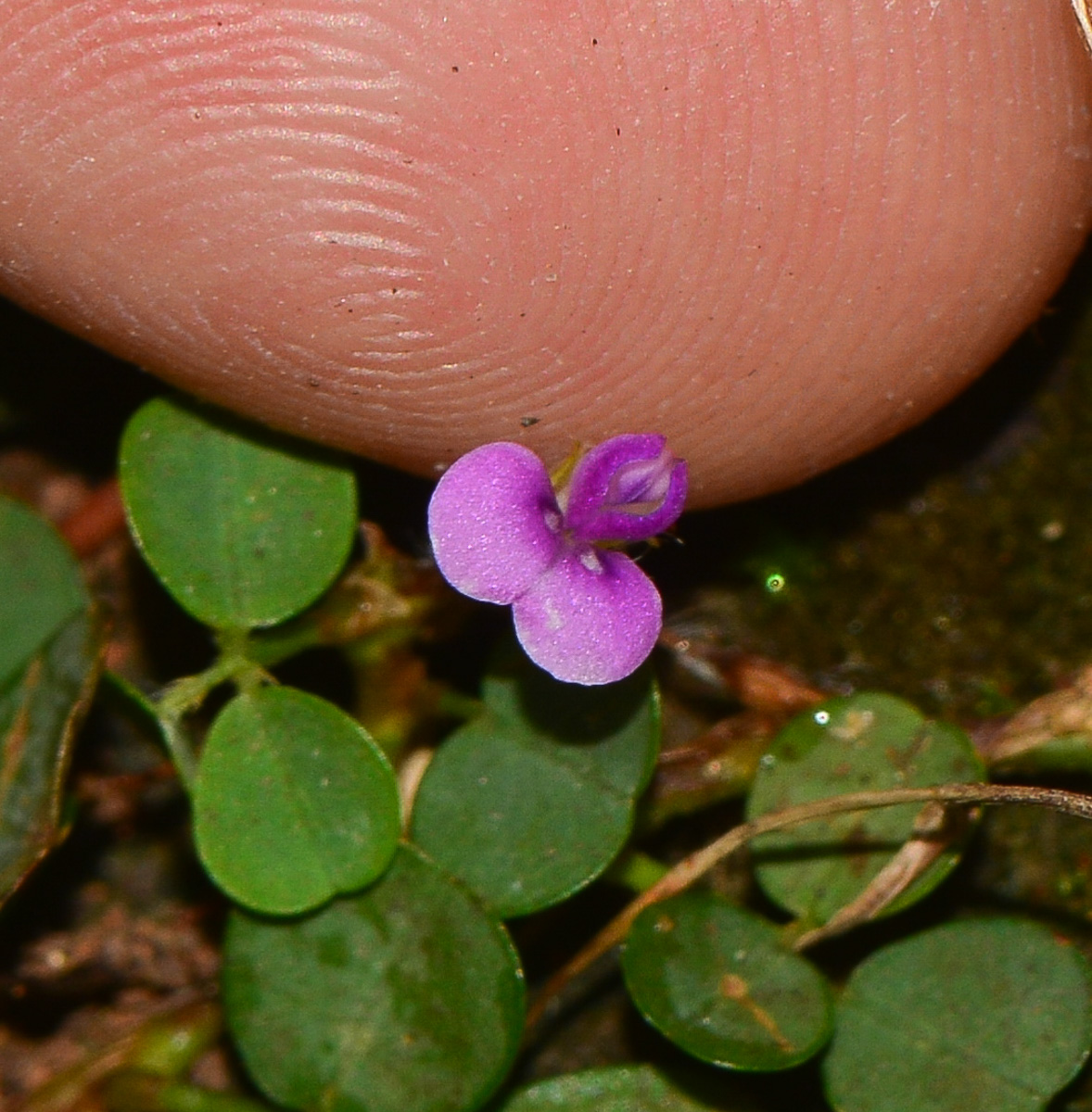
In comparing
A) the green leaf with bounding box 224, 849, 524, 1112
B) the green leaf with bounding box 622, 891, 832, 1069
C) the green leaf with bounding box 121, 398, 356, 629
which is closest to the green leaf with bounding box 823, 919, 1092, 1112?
the green leaf with bounding box 622, 891, 832, 1069

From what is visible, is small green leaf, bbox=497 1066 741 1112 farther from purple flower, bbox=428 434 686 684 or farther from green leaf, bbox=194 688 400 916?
purple flower, bbox=428 434 686 684

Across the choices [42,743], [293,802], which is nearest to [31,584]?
[42,743]

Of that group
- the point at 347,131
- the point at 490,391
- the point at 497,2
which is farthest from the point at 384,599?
the point at 497,2

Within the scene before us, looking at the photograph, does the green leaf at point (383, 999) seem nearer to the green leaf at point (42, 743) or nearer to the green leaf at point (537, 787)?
the green leaf at point (537, 787)

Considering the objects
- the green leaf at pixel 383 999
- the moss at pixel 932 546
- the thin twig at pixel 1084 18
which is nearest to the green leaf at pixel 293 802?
the green leaf at pixel 383 999

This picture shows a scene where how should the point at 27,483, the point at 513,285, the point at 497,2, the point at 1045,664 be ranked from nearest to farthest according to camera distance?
the point at 497,2 < the point at 513,285 < the point at 1045,664 < the point at 27,483

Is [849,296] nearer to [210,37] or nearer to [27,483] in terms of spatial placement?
[210,37]
